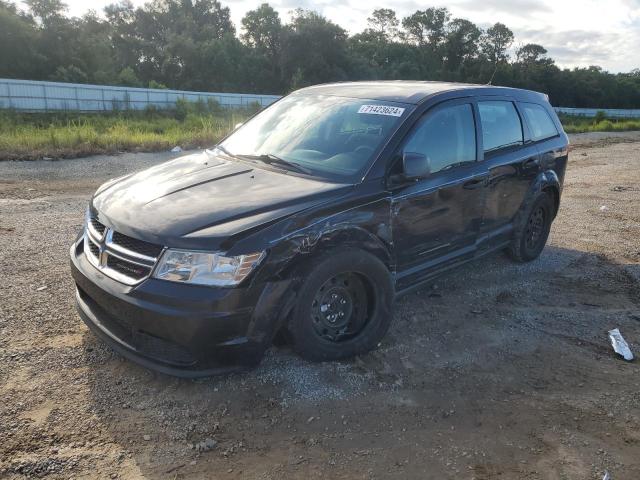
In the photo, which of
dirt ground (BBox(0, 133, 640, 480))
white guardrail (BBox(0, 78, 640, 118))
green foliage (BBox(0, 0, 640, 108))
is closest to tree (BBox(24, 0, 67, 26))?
green foliage (BBox(0, 0, 640, 108))

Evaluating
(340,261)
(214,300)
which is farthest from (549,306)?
(214,300)

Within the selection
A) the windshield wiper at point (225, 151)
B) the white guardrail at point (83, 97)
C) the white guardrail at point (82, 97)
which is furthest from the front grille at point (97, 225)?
the white guardrail at point (82, 97)

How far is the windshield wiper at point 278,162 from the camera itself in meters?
3.70

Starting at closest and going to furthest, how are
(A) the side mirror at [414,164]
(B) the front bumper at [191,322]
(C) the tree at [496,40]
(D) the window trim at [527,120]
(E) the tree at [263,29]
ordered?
1. (B) the front bumper at [191,322]
2. (A) the side mirror at [414,164]
3. (D) the window trim at [527,120]
4. (E) the tree at [263,29]
5. (C) the tree at [496,40]

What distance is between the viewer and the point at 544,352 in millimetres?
3830

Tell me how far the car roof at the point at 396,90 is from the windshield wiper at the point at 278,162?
867 mm

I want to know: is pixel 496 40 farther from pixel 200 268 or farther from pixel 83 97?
pixel 200 268

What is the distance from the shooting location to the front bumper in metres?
2.80

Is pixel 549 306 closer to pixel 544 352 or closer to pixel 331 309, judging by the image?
pixel 544 352

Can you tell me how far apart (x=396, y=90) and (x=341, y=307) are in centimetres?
186

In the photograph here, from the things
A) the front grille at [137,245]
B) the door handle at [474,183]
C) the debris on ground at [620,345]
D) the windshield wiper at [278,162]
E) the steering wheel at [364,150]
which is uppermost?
the steering wheel at [364,150]

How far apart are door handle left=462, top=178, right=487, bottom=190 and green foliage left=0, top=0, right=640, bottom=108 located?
3517 cm

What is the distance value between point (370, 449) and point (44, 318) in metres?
2.64

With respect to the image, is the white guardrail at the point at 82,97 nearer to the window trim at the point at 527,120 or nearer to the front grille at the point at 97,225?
the window trim at the point at 527,120
